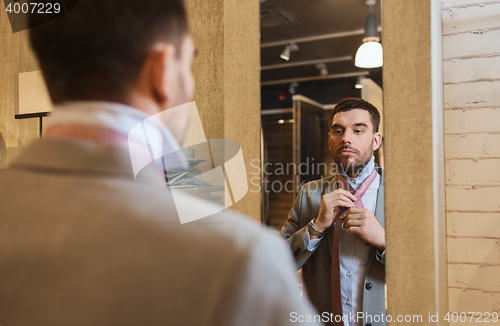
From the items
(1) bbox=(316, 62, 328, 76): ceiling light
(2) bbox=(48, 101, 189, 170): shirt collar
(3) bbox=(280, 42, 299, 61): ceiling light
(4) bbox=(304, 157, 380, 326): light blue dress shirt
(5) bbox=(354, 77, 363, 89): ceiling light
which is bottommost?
(4) bbox=(304, 157, 380, 326): light blue dress shirt

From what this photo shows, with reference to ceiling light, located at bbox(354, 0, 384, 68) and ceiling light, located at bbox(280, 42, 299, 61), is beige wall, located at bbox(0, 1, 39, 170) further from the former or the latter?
ceiling light, located at bbox(354, 0, 384, 68)

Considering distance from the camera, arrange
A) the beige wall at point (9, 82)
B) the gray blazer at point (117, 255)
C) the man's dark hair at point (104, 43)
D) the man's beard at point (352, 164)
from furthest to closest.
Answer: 1. the beige wall at point (9, 82)
2. the man's beard at point (352, 164)
3. the man's dark hair at point (104, 43)
4. the gray blazer at point (117, 255)

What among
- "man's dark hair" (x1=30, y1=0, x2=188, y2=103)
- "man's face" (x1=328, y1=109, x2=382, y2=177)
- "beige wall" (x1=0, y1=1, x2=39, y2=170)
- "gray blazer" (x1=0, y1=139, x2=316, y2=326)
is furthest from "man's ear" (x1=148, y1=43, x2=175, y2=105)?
"beige wall" (x1=0, y1=1, x2=39, y2=170)

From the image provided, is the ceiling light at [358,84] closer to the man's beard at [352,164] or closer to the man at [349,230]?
the man at [349,230]

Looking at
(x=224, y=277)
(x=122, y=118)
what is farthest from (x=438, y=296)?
(x=122, y=118)

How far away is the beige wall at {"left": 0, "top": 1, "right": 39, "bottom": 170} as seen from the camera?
183 cm

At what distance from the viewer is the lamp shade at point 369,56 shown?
1.20 meters

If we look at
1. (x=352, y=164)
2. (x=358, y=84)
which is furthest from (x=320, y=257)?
(x=358, y=84)

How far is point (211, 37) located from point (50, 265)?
1242 millimetres

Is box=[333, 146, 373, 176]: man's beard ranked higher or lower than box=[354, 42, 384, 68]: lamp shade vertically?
lower

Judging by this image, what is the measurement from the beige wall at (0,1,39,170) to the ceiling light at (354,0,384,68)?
1.70 metres

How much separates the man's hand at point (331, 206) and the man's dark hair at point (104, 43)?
0.89 m

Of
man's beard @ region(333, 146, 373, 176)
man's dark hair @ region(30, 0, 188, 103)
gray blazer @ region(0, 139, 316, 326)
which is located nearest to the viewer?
gray blazer @ region(0, 139, 316, 326)

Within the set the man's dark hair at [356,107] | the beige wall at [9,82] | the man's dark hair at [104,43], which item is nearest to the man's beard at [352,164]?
the man's dark hair at [356,107]
